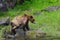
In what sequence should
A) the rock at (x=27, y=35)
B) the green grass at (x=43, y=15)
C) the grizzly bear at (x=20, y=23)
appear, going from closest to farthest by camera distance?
the rock at (x=27, y=35) < the grizzly bear at (x=20, y=23) < the green grass at (x=43, y=15)

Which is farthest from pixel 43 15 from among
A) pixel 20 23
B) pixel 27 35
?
pixel 27 35

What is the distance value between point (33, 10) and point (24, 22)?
17.8 feet

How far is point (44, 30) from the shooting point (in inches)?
540

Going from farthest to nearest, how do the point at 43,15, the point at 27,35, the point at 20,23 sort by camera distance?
the point at 43,15 → the point at 20,23 → the point at 27,35

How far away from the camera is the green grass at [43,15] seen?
14109 millimetres

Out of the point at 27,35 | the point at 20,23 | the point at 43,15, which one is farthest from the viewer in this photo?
the point at 43,15

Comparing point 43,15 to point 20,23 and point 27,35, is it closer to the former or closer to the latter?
point 20,23

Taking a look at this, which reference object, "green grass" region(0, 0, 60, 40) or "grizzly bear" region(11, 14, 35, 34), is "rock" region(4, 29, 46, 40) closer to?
"grizzly bear" region(11, 14, 35, 34)

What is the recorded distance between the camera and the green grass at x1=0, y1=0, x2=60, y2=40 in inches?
555

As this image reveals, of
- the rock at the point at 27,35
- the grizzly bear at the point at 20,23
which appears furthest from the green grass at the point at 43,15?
the grizzly bear at the point at 20,23

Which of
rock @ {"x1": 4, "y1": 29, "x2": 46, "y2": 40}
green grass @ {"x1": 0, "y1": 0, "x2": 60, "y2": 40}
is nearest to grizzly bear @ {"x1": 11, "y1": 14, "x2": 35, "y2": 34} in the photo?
rock @ {"x1": 4, "y1": 29, "x2": 46, "y2": 40}

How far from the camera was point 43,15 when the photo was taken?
1708cm

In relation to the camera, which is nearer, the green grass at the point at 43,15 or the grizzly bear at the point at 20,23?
the grizzly bear at the point at 20,23

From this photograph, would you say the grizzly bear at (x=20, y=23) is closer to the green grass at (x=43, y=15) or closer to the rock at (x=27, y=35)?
the rock at (x=27, y=35)
